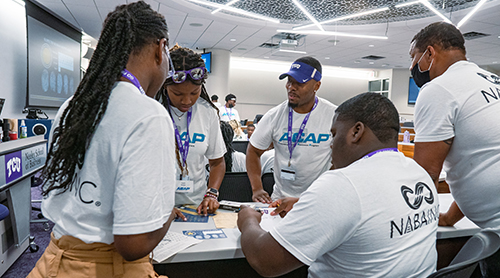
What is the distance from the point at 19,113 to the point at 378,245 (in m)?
5.78

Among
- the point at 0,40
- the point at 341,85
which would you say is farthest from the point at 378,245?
the point at 341,85

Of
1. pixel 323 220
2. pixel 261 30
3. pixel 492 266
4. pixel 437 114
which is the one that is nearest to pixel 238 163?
pixel 437 114

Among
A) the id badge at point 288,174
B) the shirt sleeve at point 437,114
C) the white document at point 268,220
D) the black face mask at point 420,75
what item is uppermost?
the black face mask at point 420,75

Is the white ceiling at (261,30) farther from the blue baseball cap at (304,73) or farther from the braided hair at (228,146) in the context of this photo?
the blue baseball cap at (304,73)

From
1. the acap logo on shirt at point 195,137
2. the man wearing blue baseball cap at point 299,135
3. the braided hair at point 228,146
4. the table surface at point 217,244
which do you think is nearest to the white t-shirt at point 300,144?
the man wearing blue baseball cap at point 299,135

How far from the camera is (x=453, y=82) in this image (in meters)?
1.36

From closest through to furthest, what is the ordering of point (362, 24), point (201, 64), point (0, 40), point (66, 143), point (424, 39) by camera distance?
point (66, 143), point (424, 39), point (201, 64), point (0, 40), point (362, 24)

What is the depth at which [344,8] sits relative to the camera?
249 inches

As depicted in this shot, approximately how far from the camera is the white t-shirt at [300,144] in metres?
2.08

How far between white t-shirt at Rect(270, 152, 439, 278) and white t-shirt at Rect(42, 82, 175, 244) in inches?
15.3

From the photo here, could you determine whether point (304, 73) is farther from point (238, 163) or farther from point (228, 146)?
point (238, 163)

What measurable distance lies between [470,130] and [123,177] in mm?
1341

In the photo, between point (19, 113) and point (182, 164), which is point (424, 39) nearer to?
point (182, 164)

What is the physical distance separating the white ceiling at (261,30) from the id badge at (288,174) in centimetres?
459
